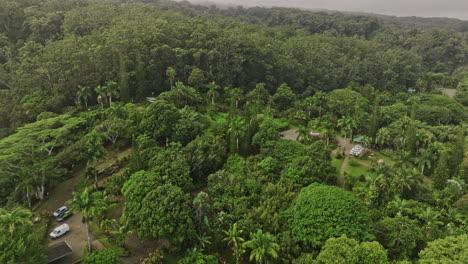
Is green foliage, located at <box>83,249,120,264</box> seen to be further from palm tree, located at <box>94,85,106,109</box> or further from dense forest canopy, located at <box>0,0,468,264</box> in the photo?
palm tree, located at <box>94,85,106,109</box>

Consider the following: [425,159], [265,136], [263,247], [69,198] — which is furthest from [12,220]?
[425,159]

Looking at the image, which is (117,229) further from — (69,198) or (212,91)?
(212,91)

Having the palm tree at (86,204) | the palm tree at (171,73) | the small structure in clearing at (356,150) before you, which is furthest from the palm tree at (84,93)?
the small structure in clearing at (356,150)

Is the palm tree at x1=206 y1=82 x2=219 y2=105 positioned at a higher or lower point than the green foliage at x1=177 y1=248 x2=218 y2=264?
higher

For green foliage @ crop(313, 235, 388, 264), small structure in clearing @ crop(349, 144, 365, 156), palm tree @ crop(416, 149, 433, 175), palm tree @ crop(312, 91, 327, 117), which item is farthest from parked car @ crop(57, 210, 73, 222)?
palm tree @ crop(416, 149, 433, 175)

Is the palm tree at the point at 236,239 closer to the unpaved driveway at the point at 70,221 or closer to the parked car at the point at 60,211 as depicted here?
the unpaved driveway at the point at 70,221

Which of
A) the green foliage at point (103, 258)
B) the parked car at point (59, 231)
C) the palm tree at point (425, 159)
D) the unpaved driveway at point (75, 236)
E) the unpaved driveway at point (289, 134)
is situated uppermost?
the palm tree at point (425, 159)
